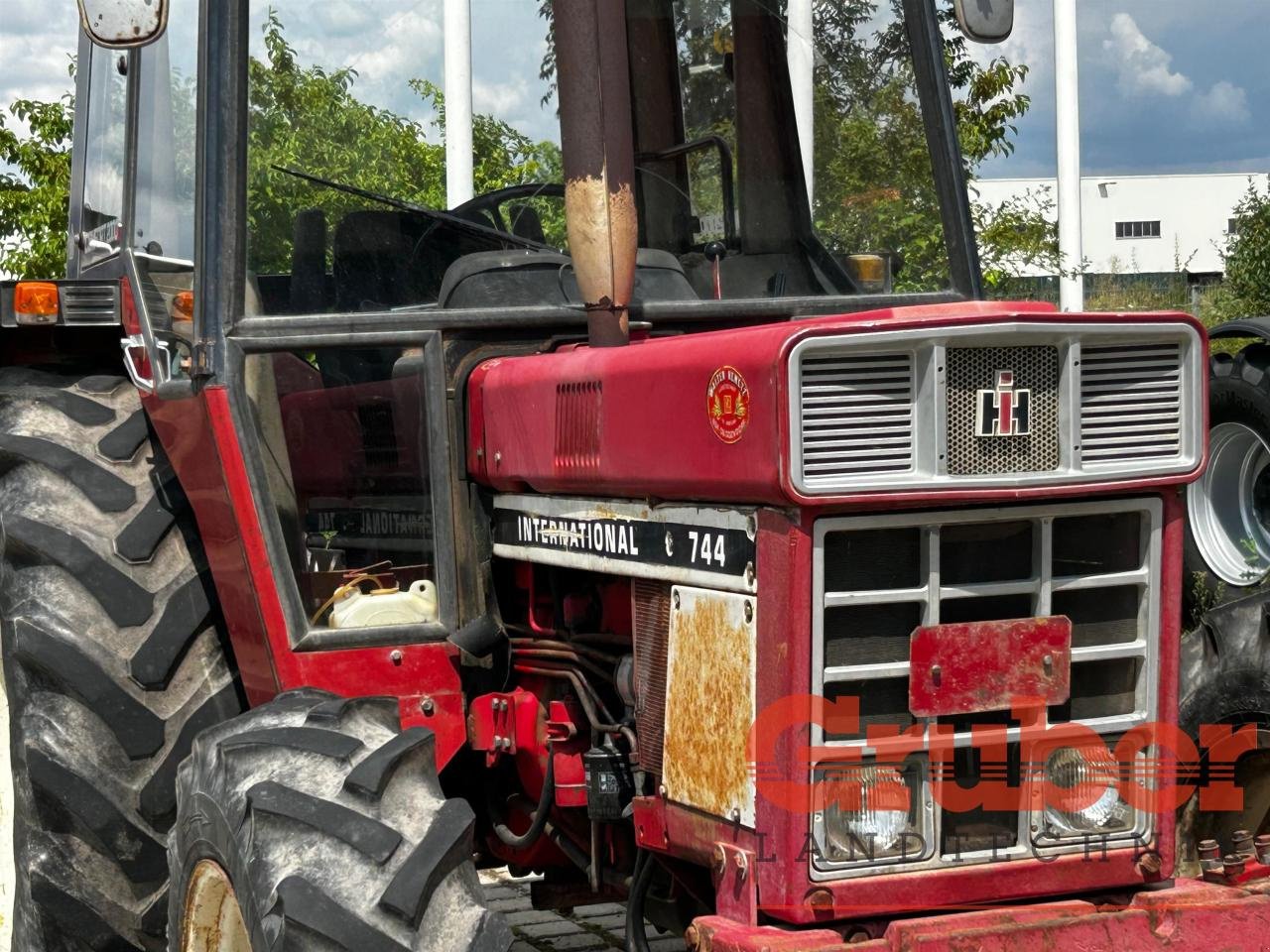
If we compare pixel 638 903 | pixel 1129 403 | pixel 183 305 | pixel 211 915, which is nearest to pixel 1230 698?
pixel 1129 403

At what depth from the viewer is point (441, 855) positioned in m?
3.15

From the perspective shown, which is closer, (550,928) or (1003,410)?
(1003,410)

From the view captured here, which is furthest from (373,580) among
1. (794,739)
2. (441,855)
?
(794,739)

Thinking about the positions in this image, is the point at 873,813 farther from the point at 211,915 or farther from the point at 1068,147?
the point at 1068,147

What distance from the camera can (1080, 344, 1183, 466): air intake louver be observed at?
3119 mm

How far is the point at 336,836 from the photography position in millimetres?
3139

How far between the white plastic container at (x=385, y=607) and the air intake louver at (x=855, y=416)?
1290 millimetres

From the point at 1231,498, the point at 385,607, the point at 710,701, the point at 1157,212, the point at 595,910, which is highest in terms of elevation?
the point at 1157,212

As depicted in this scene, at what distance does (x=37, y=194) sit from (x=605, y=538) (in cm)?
1019

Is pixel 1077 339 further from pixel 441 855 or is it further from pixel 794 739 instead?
pixel 441 855

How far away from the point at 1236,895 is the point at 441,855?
1.42 metres

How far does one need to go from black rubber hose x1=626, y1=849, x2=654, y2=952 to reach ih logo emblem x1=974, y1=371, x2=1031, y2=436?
1154 millimetres

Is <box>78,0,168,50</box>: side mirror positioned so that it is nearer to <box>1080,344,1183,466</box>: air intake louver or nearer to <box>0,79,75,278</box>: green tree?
<box>1080,344,1183,466</box>: air intake louver

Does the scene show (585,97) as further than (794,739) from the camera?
Yes
